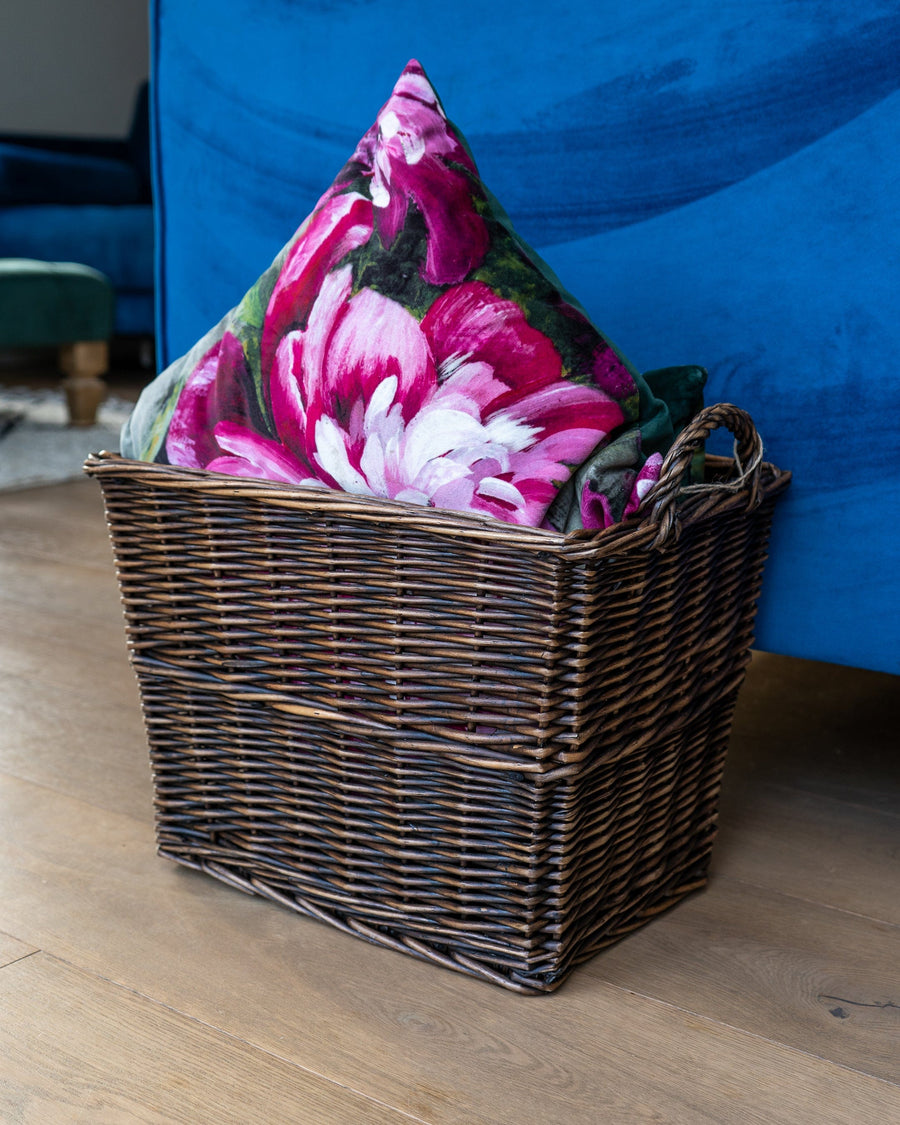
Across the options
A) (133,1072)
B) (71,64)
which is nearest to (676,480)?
(133,1072)

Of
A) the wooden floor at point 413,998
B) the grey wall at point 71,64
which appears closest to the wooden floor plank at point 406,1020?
the wooden floor at point 413,998

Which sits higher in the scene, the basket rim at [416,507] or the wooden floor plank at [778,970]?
the basket rim at [416,507]

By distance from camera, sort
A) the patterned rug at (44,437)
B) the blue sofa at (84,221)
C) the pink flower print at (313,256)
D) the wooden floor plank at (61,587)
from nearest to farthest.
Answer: the pink flower print at (313,256) → the wooden floor plank at (61,587) → the patterned rug at (44,437) → the blue sofa at (84,221)

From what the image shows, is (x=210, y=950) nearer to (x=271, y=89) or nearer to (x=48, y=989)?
(x=48, y=989)

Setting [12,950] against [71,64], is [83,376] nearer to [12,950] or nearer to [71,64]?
[12,950]

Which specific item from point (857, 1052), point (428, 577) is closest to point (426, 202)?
point (428, 577)

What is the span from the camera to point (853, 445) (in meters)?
0.87

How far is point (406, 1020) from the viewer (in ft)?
2.29

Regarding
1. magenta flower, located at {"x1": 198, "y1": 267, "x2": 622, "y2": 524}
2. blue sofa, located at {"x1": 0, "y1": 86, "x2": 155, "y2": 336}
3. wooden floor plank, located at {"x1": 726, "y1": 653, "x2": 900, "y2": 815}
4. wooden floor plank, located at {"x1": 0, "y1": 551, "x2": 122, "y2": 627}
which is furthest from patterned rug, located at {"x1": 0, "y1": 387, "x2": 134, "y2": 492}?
magenta flower, located at {"x1": 198, "y1": 267, "x2": 622, "y2": 524}

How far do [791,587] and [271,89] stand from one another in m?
0.67

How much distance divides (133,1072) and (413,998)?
6.8 inches

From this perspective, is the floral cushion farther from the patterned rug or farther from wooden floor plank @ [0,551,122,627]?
the patterned rug

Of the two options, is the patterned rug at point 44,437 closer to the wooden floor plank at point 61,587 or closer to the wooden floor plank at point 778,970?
the wooden floor plank at point 61,587

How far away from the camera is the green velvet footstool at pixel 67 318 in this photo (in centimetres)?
250
